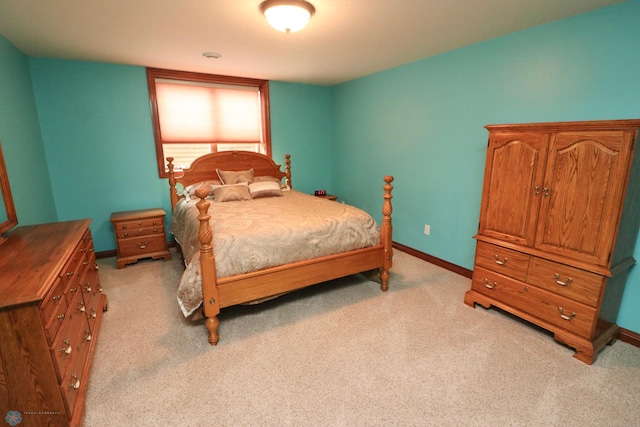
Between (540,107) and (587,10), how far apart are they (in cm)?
67

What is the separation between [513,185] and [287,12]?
2006 millimetres

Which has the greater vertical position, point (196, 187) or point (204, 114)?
point (204, 114)

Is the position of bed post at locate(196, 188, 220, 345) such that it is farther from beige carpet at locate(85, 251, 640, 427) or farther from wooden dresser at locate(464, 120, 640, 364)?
wooden dresser at locate(464, 120, 640, 364)

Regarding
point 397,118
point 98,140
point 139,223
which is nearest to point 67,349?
point 139,223

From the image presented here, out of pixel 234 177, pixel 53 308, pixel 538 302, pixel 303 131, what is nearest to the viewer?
pixel 53 308

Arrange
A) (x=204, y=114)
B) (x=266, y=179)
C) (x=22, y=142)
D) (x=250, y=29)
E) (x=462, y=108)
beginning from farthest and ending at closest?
(x=266, y=179)
(x=204, y=114)
(x=462, y=108)
(x=22, y=142)
(x=250, y=29)

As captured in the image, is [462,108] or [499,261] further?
[462,108]

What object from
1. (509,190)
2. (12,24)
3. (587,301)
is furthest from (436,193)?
(12,24)

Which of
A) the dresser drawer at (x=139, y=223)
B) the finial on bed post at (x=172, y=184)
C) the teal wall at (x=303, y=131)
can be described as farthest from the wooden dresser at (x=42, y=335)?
the teal wall at (x=303, y=131)

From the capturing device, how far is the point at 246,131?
4.48 meters

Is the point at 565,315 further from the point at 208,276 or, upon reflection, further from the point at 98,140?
the point at 98,140

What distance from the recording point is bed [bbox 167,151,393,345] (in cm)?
220

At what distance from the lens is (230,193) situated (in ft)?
11.9

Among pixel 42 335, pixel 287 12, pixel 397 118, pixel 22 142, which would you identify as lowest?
pixel 42 335
